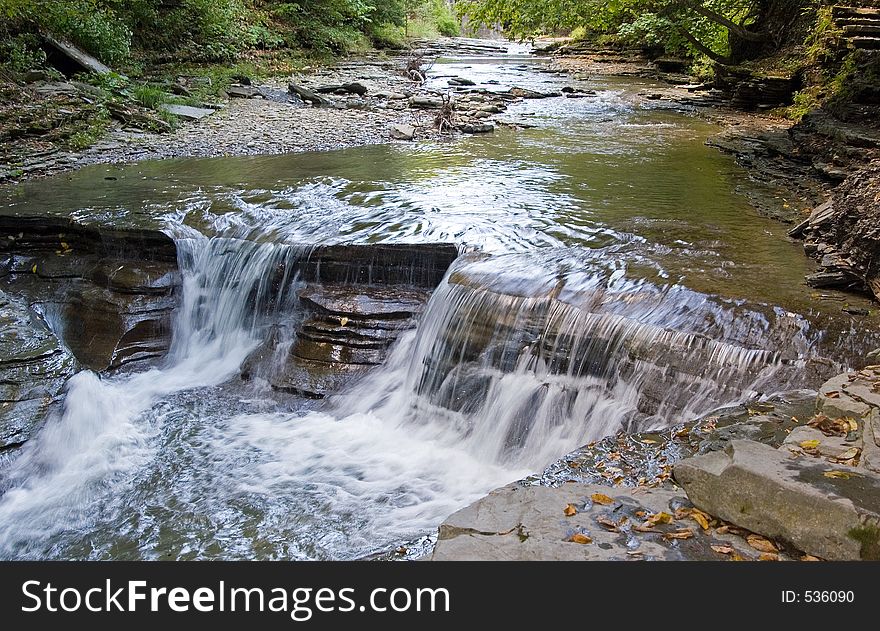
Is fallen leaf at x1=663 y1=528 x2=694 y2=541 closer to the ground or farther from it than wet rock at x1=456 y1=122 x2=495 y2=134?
closer to the ground

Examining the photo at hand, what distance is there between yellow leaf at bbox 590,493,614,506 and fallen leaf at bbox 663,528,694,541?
423 mm

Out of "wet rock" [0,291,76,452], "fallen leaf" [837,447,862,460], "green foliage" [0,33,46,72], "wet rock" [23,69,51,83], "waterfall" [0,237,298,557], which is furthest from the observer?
"green foliage" [0,33,46,72]

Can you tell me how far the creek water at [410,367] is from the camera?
545 cm

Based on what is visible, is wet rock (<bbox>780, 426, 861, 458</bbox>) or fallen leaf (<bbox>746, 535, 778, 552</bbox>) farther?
wet rock (<bbox>780, 426, 861, 458</bbox>)

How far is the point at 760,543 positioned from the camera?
3240mm

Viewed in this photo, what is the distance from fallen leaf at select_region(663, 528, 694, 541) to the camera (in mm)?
3377

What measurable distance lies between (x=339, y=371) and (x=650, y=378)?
3246 mm

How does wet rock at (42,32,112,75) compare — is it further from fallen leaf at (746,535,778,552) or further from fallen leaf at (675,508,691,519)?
fallen leaf at (746,535,778,552)

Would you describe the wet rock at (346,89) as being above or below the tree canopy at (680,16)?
below

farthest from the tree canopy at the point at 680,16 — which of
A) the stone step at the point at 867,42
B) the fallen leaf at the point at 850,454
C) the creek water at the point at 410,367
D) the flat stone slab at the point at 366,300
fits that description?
the fallen leaf at the point at 850,454

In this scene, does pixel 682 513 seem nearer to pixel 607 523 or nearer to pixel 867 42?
pixel 607 523

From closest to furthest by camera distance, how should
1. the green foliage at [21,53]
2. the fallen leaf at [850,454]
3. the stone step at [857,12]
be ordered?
the fallen leaf at [850,454]
the stone step at [857,12]
the green foliage at [21,53]

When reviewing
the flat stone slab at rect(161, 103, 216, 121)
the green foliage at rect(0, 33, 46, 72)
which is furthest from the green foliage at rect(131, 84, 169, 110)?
the green foliage at rect(0, 33, 46, 72)

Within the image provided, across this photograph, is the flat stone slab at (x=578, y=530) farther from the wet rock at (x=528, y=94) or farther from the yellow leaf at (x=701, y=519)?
the wet rock at (x=528, y=94)
